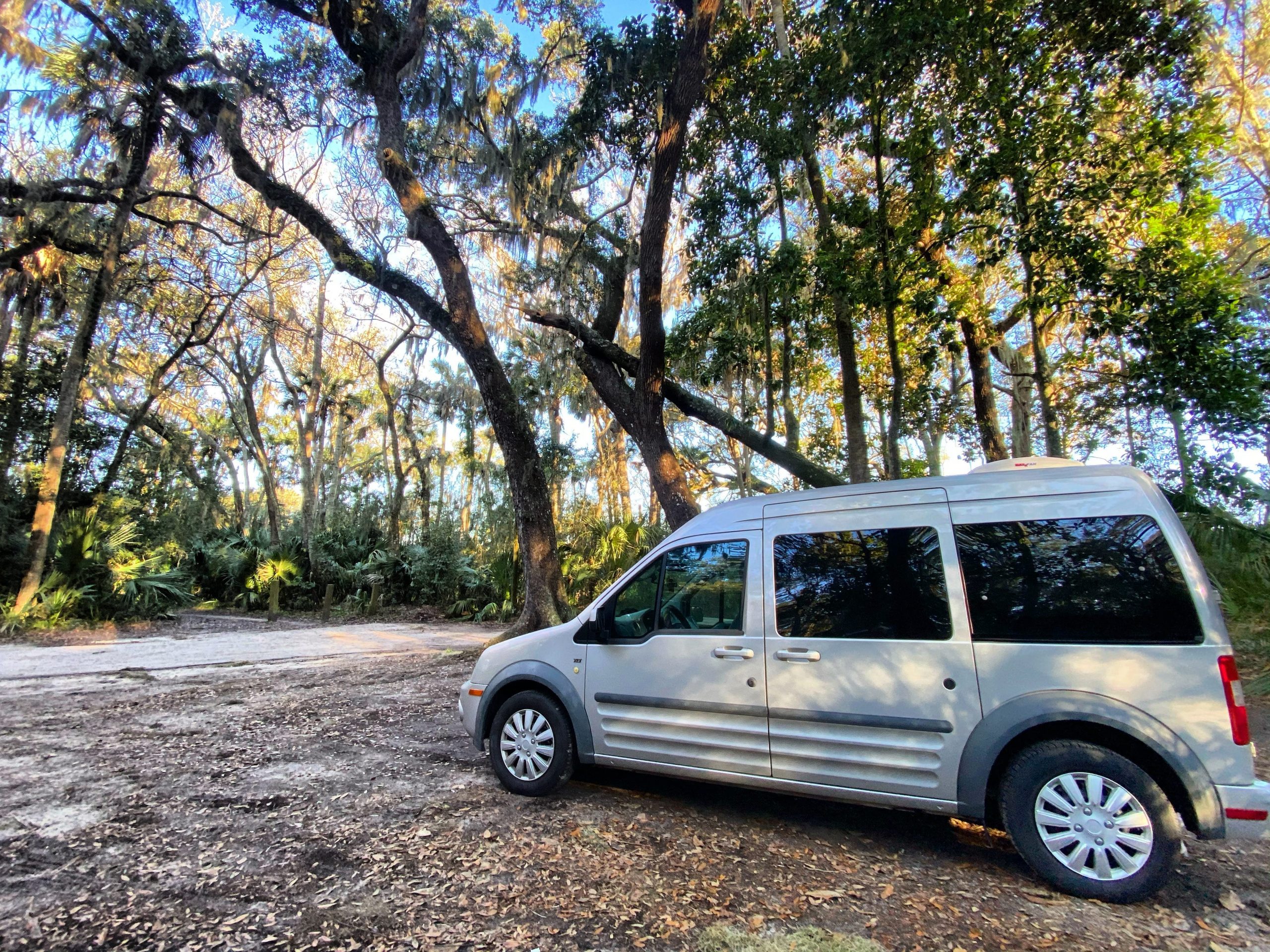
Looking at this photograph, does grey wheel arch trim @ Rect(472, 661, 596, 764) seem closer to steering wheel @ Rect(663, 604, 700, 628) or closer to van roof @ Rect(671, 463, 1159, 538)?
steering wheel @ Rect(663, 604, 700, 628)

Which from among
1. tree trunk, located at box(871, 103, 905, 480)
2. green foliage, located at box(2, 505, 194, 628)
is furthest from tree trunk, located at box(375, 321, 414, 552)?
tree trunk, located at box(871, 103, 905, 480)

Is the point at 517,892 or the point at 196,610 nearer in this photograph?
the point at 517,892

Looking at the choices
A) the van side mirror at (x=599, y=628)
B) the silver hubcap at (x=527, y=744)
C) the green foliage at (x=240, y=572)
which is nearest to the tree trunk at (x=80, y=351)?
the green foliage at (x=240, y=572)

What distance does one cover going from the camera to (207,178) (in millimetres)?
14430

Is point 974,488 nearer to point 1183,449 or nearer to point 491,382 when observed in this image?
point 491,382

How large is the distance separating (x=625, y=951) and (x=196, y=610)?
1731cm

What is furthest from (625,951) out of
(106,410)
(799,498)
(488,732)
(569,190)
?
(106,410)

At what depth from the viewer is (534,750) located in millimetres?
3914

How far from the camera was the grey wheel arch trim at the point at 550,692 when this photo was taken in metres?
3.82

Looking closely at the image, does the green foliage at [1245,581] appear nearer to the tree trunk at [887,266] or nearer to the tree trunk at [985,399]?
the tree trunk at [887,266]

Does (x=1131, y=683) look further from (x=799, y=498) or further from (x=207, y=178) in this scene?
(x=207, y=178)

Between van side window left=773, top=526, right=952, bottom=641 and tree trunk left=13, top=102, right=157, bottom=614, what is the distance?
13761mm

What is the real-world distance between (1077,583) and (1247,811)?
990 millimetres

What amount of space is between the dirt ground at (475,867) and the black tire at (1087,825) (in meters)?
0.10
